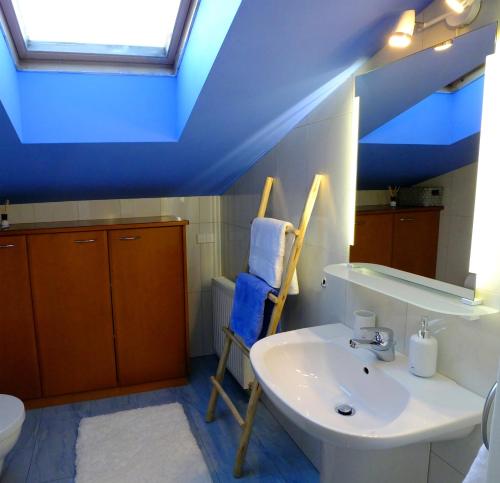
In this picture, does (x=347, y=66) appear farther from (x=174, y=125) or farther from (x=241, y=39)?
(x=174, y=125)

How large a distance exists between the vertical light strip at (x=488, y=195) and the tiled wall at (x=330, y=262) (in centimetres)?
12

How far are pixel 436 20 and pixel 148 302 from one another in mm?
2147

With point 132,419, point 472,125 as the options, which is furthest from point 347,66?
point 132,419

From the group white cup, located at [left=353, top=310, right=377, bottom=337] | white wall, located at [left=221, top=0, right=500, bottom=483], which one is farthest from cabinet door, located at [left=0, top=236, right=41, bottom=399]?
white cup, located at [left=353, top=310, right=377, bottom=337]

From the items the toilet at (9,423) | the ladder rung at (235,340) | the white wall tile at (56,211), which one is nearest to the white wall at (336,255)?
the ladder rung at (235,340)

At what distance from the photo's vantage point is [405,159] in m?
1.48

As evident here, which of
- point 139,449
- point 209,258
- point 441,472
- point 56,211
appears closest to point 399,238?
point 441,472

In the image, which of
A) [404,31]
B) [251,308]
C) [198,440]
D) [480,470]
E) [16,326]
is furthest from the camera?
[16,326]

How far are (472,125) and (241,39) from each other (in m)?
0.75

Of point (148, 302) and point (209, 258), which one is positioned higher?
point (209, 258)

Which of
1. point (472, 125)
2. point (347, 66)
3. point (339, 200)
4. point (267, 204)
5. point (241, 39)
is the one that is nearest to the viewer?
point (472, 125)

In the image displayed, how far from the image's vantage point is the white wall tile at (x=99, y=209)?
283 centimetres

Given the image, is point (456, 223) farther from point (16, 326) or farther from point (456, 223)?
point (16, 326)

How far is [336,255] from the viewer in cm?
177
